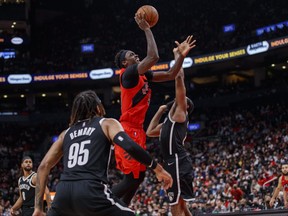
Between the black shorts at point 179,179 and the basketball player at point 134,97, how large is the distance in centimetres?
99

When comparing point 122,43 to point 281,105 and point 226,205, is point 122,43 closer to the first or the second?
point 281,105

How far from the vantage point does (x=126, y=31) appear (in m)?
41.2

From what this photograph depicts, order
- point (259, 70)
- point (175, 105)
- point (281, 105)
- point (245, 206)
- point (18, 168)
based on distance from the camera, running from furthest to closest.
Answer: point (259, 70) < point (18, 168) < point (281, 105) < point (245, 206) < point (175, 105)

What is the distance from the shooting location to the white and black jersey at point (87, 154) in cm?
450

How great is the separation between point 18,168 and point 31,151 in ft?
10.6

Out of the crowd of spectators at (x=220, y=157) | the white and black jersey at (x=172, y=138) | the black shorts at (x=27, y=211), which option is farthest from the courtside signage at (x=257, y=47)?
the white and black jersey at (x=172, y=138)

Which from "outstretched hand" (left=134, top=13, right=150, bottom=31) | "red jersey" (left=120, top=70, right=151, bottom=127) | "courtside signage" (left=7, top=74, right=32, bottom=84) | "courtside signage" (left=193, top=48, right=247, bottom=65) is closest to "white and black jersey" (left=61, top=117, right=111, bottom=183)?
"red jersey" (left=120, top=70, right=151, bottom=127)

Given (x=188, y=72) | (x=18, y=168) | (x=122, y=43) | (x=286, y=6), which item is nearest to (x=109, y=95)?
(x=122, y=43)

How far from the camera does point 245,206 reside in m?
17.4

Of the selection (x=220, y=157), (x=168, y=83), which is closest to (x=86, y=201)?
(x=220, y=157)

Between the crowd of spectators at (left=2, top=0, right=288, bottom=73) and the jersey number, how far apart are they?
88.7 feet

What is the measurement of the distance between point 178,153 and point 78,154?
3040 millimetres

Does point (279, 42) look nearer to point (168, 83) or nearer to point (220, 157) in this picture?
point (220, 157)

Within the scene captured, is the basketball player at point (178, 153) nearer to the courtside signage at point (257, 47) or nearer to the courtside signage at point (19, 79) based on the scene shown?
the courtside signage at point (257, 47)
